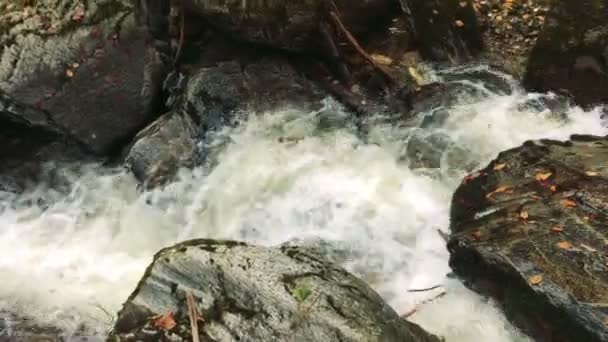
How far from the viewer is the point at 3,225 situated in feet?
21.7

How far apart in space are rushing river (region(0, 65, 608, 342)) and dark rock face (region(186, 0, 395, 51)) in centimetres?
86

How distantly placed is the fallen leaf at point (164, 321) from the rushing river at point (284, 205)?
6.21 ft

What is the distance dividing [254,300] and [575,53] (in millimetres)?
4629

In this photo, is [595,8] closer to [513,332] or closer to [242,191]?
[513,332]

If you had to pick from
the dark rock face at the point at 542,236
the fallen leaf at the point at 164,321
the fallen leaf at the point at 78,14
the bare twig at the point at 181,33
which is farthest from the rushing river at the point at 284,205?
the fallen leaf at the point at 164,321

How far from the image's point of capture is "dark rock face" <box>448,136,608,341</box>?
167 inches

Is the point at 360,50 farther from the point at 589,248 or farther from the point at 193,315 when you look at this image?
the point at 193,315

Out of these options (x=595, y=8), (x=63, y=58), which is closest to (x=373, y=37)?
(x=595, y=8)

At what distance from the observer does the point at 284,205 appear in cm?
630

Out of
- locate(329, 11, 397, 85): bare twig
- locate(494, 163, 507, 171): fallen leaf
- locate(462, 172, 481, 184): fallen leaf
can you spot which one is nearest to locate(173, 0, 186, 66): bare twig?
locate(329, 11, 397, 85): bare twig

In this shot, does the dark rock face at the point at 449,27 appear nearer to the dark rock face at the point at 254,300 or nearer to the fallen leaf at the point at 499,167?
the fallen leaf at the point at 499,167

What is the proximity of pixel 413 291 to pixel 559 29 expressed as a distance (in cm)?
335

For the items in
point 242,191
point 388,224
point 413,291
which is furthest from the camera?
point 242,191

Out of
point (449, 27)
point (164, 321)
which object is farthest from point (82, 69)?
point (449, 27)
